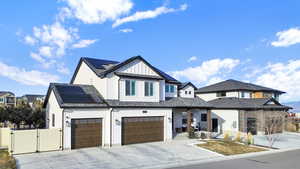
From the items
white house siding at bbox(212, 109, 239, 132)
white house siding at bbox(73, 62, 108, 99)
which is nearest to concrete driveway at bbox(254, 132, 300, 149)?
white house siding at bbox(212, 109, 239, 132)

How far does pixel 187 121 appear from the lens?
2644cm

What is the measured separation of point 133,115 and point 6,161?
1001 centimetres

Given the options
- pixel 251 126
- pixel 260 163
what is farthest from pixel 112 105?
pixel 251 126

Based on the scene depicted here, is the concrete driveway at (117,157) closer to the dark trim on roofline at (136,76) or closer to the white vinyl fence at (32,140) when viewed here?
the white vinyl fence at (32,140)

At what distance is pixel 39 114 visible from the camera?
2920cm

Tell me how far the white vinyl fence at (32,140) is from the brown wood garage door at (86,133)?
1087 millimetres

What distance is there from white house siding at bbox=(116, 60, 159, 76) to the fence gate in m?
7.69

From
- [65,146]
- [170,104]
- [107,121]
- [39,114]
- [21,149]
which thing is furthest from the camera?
[39,114]

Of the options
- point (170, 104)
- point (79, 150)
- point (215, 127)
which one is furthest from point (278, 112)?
point (79, 150)

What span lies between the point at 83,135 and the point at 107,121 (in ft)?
7.11

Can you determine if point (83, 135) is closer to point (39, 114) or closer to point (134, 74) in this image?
point (134, 74)

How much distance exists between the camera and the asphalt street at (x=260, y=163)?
1431cm

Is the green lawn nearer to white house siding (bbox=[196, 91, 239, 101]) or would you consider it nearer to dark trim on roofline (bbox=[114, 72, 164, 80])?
dark trim on roofline (bbox=[114, 72, 164, 80])

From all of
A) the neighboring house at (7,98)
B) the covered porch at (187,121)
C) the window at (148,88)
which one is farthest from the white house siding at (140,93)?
the neighboring house at (7,98)
